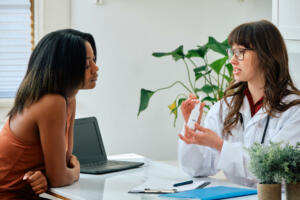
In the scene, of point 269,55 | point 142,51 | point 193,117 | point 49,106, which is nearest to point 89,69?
point 49,106

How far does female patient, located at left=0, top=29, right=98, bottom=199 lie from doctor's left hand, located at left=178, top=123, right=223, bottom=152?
19.7 inches

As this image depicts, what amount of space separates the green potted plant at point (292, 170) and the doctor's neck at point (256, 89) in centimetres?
84

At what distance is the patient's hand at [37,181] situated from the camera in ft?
6.41

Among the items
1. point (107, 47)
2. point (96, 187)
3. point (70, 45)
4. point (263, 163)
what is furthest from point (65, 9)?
point (263, 163)

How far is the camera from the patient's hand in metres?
1.96

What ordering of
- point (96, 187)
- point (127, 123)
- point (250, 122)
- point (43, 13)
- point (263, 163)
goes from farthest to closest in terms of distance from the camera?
point (127, 123)
point (43, 13)
point (250, 122)
point (96, 187)
point (263, 163)

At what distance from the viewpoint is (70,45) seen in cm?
204

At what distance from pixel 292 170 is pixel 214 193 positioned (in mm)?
386

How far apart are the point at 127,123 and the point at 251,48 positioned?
79.0 inches

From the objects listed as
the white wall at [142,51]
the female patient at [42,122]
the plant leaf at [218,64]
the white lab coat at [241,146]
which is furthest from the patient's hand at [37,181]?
the white wall at [142,51]

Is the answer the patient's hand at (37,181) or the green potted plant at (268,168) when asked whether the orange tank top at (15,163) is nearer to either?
the patient's hand at (37,181)

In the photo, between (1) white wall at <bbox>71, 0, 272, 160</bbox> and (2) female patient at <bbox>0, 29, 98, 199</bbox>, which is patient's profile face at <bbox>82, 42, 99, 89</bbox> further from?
(1) white wall at <bbox>71, 0, 272, 160</bbox>

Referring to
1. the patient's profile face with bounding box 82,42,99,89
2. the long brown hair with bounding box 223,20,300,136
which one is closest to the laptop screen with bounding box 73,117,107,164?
the patient's profile face with bounding box 82,42,99,89

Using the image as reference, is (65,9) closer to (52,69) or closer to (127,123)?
(127,123)
